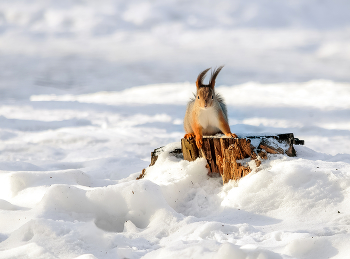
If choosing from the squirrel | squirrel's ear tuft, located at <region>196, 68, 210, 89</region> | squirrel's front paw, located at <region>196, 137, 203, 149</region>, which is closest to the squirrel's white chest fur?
the squirrel

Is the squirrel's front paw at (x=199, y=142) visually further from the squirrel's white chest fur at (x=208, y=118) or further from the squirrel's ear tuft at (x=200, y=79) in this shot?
the squirrel's ear tuft at (x=200, y=79)

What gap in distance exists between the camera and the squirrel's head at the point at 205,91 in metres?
4.62

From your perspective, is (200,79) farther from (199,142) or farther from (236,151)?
(236,151)

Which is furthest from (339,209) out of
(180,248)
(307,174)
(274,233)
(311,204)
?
(180,248)

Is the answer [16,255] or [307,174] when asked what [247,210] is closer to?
[307,174]

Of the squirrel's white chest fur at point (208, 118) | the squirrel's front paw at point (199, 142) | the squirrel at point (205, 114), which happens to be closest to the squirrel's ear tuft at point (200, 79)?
the squirrel at point (205, 114)

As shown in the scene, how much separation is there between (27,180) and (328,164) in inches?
169

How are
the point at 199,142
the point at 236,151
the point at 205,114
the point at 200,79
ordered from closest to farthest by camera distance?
the point at 236,151
the point at 199,142
the point at 205,114
the point at 200,79

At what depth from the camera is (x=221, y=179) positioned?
448 cm

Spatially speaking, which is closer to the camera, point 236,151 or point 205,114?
point 236,151

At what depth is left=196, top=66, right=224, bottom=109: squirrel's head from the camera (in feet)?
15.2

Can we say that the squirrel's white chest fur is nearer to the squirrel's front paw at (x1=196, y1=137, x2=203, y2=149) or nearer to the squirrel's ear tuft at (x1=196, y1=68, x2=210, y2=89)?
the squirrel's front paw at (x1=196, y1=137, x2=203, y2=149)

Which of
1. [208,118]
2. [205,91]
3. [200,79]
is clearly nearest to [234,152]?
[208,118]

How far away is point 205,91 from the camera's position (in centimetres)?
466
